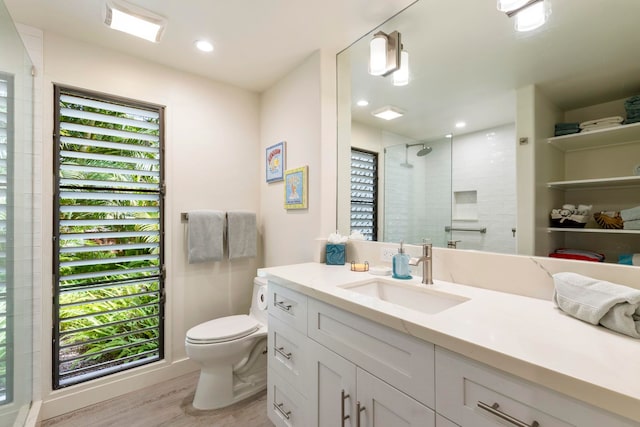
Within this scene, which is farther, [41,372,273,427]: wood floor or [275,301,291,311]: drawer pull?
[41,372,273,427]: wood floor

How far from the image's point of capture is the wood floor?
1.62 m

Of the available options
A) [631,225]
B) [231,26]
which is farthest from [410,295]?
[231,26]

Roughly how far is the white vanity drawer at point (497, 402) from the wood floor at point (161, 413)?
135 centimetres

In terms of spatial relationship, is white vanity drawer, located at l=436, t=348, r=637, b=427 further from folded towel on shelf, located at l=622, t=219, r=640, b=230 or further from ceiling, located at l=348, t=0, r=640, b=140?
ceiling, located at l=348, t=0, r=640, b=140

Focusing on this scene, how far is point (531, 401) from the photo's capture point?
0.59 metres

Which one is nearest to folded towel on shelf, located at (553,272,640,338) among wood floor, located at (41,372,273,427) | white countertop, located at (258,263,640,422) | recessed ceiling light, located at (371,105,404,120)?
white countertop, located at (258,263,640,422)

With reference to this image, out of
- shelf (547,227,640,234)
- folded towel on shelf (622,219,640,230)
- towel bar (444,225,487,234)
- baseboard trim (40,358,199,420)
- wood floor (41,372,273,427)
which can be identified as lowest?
wood floor (41,372,273,427)

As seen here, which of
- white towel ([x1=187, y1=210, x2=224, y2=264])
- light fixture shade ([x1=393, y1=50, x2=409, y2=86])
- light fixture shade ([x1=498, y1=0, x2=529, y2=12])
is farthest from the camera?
white towel ([x1=187, y1=210, x2=224, y2=264])

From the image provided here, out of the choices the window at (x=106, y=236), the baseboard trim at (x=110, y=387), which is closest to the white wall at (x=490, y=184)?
the window at (x=106, y=236)

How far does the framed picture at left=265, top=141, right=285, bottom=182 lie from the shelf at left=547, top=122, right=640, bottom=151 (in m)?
1.71

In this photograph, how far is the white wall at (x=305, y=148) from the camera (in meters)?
1.91

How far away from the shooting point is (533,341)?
2.24ft

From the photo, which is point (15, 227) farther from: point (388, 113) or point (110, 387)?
point (388, 113)

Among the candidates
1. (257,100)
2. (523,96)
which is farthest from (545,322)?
(257,100)
